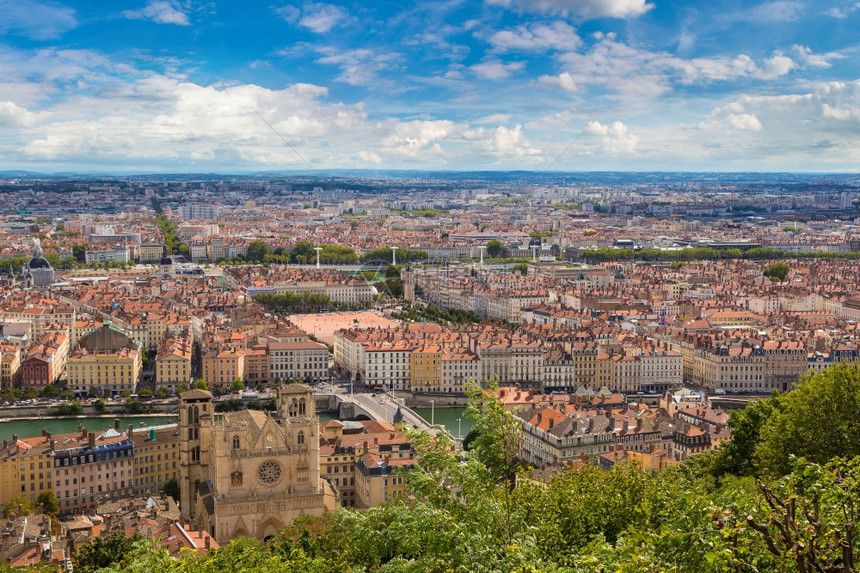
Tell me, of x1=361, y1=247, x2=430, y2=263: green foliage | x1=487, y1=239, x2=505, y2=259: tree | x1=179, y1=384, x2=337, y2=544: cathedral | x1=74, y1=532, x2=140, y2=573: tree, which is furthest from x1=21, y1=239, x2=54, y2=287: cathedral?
x1=74, y1=532, x2=140, y2=573: tree

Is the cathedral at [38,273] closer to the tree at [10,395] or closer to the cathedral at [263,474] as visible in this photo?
the tree at [10,395]

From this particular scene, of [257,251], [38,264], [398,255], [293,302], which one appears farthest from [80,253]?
[293,302]

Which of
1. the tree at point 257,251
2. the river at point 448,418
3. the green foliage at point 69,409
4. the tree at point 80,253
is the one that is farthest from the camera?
the tree at point 257,251

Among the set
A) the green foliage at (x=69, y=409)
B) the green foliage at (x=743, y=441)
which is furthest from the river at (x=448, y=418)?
the green foliage at (x=743, y=441)

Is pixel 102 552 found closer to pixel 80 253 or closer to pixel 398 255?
pixel 398 255

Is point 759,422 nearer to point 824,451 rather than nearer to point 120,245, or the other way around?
point 824,451

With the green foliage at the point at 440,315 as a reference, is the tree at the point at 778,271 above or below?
above

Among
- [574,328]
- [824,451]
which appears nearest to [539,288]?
[574,328]
